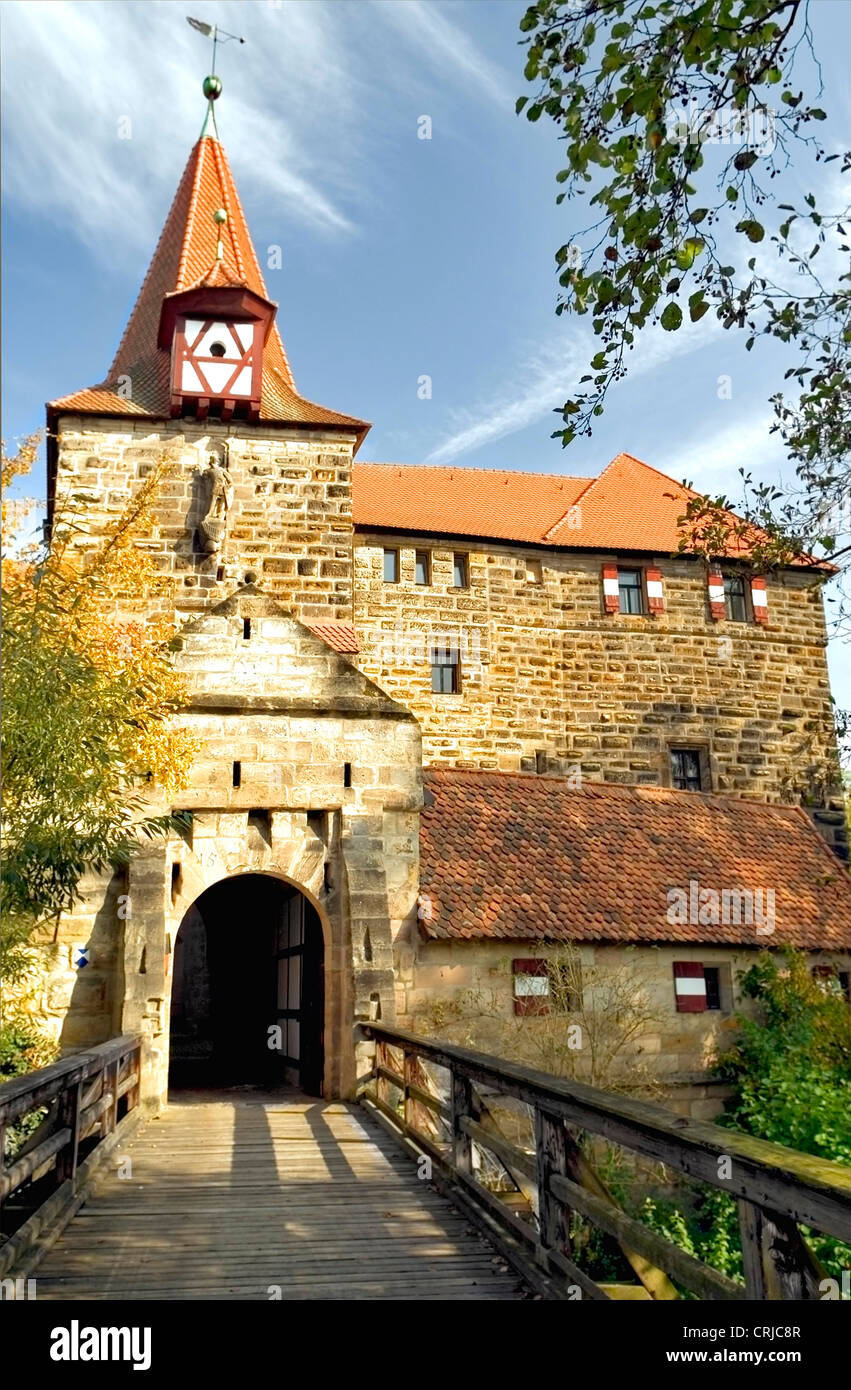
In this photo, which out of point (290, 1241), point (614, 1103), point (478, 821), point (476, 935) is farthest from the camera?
point (478, 821)

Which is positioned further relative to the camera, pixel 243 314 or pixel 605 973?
pixel 243 314

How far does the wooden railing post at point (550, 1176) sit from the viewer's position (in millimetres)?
4629

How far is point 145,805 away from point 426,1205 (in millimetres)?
5563

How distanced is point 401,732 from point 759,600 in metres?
14.9

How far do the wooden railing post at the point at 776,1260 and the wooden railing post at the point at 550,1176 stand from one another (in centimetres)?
170

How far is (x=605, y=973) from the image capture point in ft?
43.9

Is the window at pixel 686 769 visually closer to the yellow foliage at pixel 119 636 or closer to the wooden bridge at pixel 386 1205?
the yellow foliage at pixel 119 636

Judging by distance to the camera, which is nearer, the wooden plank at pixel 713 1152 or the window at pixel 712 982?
the wooden plank at pixel 713 1152

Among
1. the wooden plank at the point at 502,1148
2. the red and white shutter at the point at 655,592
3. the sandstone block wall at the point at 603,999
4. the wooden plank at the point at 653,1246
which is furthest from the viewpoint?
the red and white shutter at the point at 655,592

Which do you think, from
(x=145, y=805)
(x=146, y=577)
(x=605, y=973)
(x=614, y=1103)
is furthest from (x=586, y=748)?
(x=614, y=1103)

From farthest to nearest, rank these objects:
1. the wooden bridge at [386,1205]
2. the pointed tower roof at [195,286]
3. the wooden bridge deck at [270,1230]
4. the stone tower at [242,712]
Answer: the pointed tower roof at [195,286], the stone tower at [242,712], the wooden bridge deck at [270,1230], the wooden bridge at [386,1205]

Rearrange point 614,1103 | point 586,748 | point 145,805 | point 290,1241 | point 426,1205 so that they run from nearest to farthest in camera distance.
Result: point 614,1103 < point 290,1241 < point 426,1205 < point 145,805 < point 586,748

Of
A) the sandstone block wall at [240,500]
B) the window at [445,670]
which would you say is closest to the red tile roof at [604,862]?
the sandstone block wall at [240,500]
